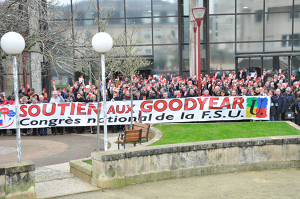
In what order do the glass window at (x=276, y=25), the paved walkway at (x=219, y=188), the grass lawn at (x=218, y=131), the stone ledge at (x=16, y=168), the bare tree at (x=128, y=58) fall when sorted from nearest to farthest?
1. the stone ledge at (x=16, y=168)
2. the paved walkway at (x=219, y=188)
3. the grass lawn at (x=218, y=131)
4. the bare tree at (x=128, y=58)
5. the glass window at (x=276, y=25)

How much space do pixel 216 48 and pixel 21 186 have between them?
22.8 m

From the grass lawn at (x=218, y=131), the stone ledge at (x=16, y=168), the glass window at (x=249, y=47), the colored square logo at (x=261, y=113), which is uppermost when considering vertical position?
the glass window at (x=249, y=47)

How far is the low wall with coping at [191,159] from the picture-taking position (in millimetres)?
8070

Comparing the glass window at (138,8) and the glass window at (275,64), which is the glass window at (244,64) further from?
the glass window at (138,8)

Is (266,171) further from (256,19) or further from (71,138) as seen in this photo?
(256,19)

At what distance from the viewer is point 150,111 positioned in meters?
16.2

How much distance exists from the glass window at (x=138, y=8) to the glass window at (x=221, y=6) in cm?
467

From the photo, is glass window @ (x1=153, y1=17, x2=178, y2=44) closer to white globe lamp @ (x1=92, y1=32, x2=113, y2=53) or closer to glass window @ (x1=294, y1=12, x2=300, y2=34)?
glass window @ (x1=294, y1=12, x2=300, y2=34)

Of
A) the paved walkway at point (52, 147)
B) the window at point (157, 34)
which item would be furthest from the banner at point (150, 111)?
the window at point (157, 34)

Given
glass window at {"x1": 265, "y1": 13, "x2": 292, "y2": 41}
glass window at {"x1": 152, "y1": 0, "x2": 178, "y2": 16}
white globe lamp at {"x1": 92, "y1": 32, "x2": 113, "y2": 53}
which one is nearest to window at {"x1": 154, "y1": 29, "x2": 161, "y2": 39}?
glass window at {"x1": 152, "y1": 0, "x2": 178, "y2": 16}

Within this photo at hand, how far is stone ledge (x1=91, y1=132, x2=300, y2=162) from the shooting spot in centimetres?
803

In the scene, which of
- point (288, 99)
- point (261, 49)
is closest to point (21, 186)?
point (288, 99)

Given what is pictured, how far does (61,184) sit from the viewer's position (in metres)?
8.64

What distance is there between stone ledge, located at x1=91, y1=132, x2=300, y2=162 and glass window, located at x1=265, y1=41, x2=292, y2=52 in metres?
19.6
